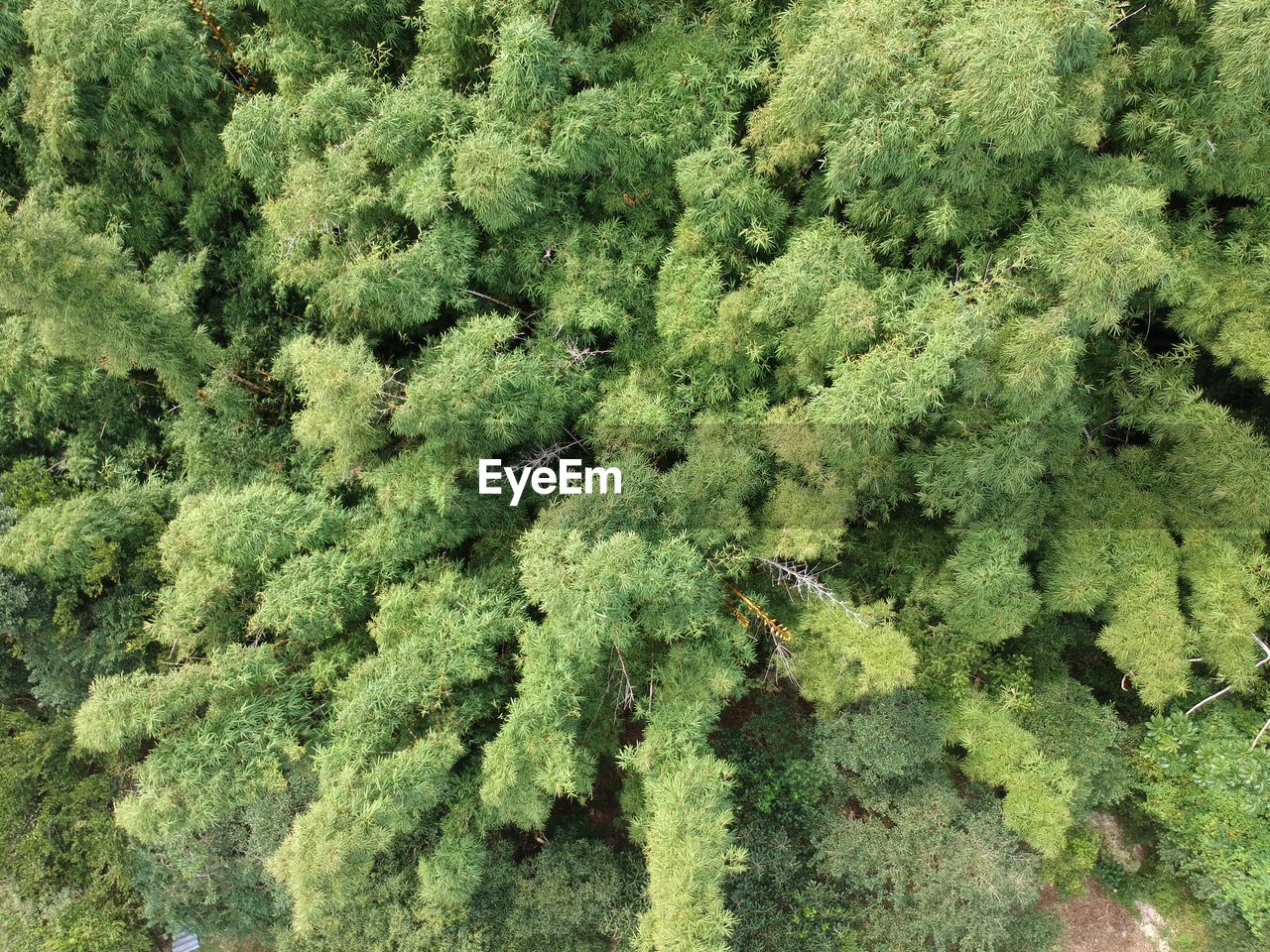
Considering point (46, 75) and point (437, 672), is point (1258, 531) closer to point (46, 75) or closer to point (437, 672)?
point (437, 672)

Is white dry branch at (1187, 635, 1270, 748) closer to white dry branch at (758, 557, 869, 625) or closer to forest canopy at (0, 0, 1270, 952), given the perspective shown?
forest canopy at (0, 0, 1270, 952)

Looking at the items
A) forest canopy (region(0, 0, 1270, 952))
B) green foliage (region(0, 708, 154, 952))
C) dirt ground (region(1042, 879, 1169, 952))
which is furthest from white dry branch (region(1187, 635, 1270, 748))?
green foliage (region(0, 708, 154, 952))

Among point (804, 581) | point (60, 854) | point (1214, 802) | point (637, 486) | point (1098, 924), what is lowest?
point (60, 854)

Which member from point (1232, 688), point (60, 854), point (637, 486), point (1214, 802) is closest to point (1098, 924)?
point (1214, 802)

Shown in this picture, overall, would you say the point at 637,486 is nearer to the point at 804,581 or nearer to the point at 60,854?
the point at 804,581

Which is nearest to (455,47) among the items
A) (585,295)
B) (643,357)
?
(585,295)
